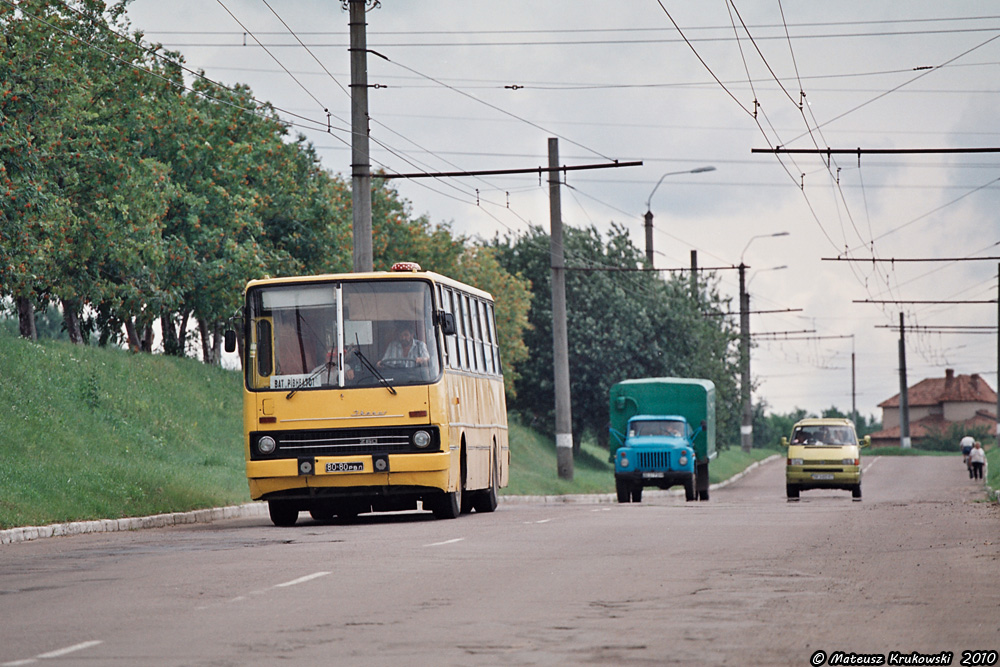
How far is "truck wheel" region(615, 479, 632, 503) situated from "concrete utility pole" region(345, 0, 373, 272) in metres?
11.6

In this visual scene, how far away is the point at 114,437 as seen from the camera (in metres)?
32.9

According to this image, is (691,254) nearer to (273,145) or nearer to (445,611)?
(273,145)

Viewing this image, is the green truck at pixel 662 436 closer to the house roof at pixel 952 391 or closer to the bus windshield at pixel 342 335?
the bus windshield at pixel 342 335

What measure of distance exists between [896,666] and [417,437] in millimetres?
14478

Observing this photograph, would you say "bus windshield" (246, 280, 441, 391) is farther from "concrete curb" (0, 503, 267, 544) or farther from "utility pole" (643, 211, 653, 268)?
"utility pole" (643, 211, 653, 268)

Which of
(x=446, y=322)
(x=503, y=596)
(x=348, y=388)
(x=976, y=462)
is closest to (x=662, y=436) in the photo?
(x=446, y=322)

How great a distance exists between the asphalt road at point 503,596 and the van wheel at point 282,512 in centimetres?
261

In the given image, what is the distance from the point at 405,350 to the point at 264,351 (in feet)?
6.53

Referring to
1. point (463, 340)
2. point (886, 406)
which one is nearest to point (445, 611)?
point (463, 340)

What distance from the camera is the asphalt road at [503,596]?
9.12 m

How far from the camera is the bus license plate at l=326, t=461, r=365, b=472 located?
73.6ft

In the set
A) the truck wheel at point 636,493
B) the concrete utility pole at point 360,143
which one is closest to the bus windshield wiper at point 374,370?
the concrete utility pole at point 360,143

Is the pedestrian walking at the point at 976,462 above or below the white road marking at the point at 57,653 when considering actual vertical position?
below

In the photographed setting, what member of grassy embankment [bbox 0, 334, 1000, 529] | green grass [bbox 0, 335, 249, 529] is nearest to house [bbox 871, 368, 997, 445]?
grassy embankment [bbox 0, 334, 1000, 529]
